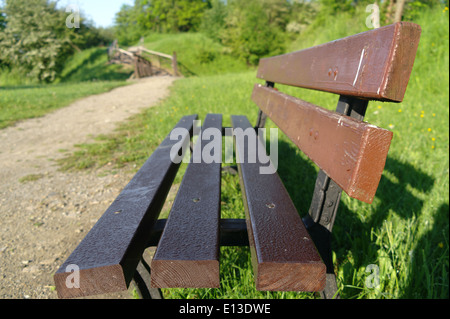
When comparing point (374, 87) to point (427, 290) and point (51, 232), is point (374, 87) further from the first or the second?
point (51, 232)

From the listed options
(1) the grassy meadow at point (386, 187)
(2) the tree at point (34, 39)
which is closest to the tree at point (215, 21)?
(2) the tree at point (34, 39)

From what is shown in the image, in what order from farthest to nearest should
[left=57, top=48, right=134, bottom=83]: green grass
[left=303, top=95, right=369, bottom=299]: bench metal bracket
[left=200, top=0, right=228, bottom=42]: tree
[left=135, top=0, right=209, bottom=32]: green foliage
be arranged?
1. [left=135, top=0, right=209, bottom=32]: green foliage
2. [left=200, top=0, right=228, bottom=42]: tree
3. [left=57, top=48, right=134, bottom=83]: green grass
4. [left=303, top=95, right=369, bottom=299]: bench metal bracket

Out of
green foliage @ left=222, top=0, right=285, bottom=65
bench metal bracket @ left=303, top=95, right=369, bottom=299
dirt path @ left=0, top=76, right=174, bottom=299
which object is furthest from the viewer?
green foliage @ left=222, top=0, right=285, bottom=65

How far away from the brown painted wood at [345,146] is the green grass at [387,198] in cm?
56

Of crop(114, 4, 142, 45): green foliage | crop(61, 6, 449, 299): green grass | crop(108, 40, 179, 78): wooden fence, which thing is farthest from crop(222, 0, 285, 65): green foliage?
crop(61, 6, 449, 299): green grass

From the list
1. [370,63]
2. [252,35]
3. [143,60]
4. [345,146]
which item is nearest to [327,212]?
[345,146]

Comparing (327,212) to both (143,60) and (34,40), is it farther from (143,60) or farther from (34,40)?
(34,40)

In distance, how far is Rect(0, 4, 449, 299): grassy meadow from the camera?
144cm

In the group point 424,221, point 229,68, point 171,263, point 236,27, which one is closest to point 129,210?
point 171,263

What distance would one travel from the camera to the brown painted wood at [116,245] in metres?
0.77

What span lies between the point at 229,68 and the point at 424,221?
26050 millimetres

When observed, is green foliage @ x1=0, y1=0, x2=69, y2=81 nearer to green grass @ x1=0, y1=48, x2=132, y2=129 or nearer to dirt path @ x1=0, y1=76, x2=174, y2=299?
green grass @ x1=0, y1=48, x2=132, y2=129

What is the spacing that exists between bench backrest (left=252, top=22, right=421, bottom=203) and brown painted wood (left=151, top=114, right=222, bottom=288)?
384 millimetres

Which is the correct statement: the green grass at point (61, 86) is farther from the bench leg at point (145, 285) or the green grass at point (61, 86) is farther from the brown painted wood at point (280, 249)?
the brown painted wood at point (280, 249)
